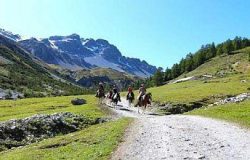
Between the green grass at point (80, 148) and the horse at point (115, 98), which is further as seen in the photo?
the horse at point (115, 98)

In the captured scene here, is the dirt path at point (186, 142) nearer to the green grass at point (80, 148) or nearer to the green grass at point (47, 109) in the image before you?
the green grass at point (80, 148)

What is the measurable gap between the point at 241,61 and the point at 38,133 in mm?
160404

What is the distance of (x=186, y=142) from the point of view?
30156mm

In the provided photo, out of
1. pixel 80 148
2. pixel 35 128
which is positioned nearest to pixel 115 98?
pixel 35 128

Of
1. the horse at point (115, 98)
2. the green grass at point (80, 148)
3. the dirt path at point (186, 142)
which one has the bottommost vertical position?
the green grass at point (80, 148)

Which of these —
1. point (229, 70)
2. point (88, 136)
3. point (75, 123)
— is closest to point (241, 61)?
point (229, 70)

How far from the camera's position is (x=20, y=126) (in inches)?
1944

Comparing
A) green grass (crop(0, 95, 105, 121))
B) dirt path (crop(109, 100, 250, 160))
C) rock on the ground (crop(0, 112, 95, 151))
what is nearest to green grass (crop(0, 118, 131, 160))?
dirt path (crop(109, 100, 250, 160))

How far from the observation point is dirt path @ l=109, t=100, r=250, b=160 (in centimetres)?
2600

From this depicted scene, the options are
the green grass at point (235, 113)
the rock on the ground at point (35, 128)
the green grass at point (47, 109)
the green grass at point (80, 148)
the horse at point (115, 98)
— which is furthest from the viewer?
the horse at point (115, 98)

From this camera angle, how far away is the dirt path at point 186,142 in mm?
26000

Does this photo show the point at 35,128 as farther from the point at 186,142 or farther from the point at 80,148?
the point at 186,142

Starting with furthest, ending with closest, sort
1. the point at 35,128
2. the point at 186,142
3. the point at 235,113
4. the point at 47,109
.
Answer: the point at 47,109 < the point at 35,128 < the point at 235,113 < the point at 186,142

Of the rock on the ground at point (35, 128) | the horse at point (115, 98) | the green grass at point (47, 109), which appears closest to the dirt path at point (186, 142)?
the rock on the ground at point (35, 128)
